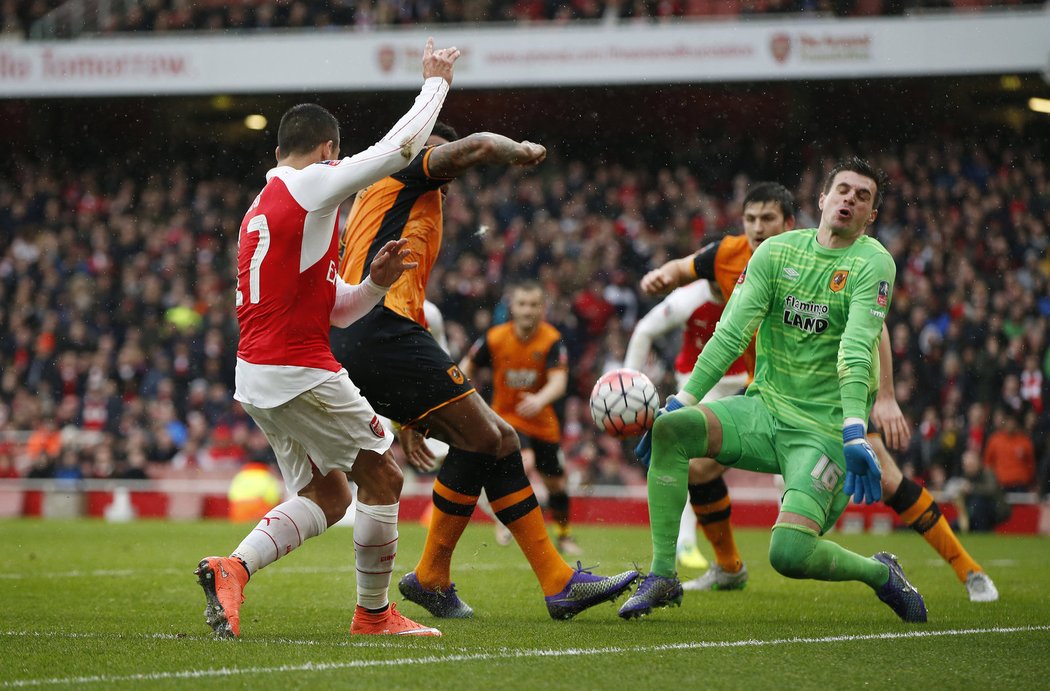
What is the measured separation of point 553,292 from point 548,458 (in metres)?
8.30

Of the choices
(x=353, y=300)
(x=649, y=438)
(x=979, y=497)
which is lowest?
(x=979, y=497)

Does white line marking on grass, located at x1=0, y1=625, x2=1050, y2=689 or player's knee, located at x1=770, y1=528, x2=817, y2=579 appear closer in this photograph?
white line marking on grass, located at x1=0, y1=625, x2=1050, y2=689

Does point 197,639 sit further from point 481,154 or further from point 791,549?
point 791,549

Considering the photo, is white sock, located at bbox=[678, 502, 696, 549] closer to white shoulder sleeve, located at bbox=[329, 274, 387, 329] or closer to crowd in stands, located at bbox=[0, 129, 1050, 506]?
white shoulder sleeve, located at bbox=[329, 274, 387, 329]

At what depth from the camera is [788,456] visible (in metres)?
5.85

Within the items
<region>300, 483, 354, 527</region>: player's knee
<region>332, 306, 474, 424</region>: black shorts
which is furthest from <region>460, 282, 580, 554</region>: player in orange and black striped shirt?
<region>300, 483, 354, 527</region>: player's knee

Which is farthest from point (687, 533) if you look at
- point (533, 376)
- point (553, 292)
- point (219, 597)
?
point (553, 292)

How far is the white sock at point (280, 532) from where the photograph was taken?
5371mm

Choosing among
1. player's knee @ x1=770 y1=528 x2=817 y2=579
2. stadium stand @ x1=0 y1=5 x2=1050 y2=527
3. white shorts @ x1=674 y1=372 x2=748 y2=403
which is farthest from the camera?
stadium stand @ x1=0 y1=5 x2=1050 y2=527

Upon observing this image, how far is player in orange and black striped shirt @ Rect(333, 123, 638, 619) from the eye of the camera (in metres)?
5.74

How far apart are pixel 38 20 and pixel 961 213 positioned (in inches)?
643

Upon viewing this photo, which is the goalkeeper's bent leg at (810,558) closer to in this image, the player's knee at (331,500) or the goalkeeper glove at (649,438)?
the goalkeeper glove at (649,438)

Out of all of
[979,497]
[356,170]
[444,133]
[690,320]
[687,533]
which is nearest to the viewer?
[356,170]

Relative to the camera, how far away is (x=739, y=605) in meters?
6.73
